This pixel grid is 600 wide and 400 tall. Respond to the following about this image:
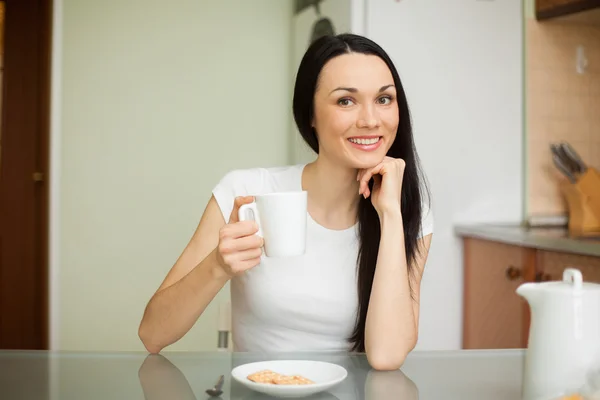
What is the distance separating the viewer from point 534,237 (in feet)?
6.86

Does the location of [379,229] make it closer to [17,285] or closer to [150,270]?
[150,270]

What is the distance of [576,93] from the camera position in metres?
2.62

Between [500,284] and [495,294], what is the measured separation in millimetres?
51

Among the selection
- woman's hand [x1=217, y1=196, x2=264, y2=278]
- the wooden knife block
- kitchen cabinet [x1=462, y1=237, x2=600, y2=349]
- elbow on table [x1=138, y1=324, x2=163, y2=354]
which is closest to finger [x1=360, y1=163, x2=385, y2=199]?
woman's hand [x1=217, y1=196, x2=264, y2=278]

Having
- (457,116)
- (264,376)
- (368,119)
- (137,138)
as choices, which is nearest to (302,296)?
(368,119)

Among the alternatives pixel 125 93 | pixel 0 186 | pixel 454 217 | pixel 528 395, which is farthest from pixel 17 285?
pixel 528 395

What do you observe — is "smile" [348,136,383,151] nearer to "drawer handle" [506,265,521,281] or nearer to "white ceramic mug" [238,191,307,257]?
"white ceramic mug" [238,191,307,257]

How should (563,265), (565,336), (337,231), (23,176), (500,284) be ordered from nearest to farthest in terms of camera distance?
(565,336), (337,231), (563,265), (500,284), (23,176)

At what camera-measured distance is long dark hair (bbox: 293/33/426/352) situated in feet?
4.45

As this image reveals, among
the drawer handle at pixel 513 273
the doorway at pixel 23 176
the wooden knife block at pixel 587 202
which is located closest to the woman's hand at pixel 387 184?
the drawer handle at pixel 513 273

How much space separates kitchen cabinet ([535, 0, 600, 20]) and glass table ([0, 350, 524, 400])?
1639 mm

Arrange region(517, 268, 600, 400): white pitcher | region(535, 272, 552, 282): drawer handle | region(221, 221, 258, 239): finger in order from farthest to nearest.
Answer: region(535, 272, 552, 282): drawer handle
region(221, 221, 258, 239): finger
region(517, 268, 600, 400): white pitcher

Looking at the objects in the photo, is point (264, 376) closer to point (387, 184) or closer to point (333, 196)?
point (387, 184)

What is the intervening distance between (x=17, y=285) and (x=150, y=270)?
66 centimetres
